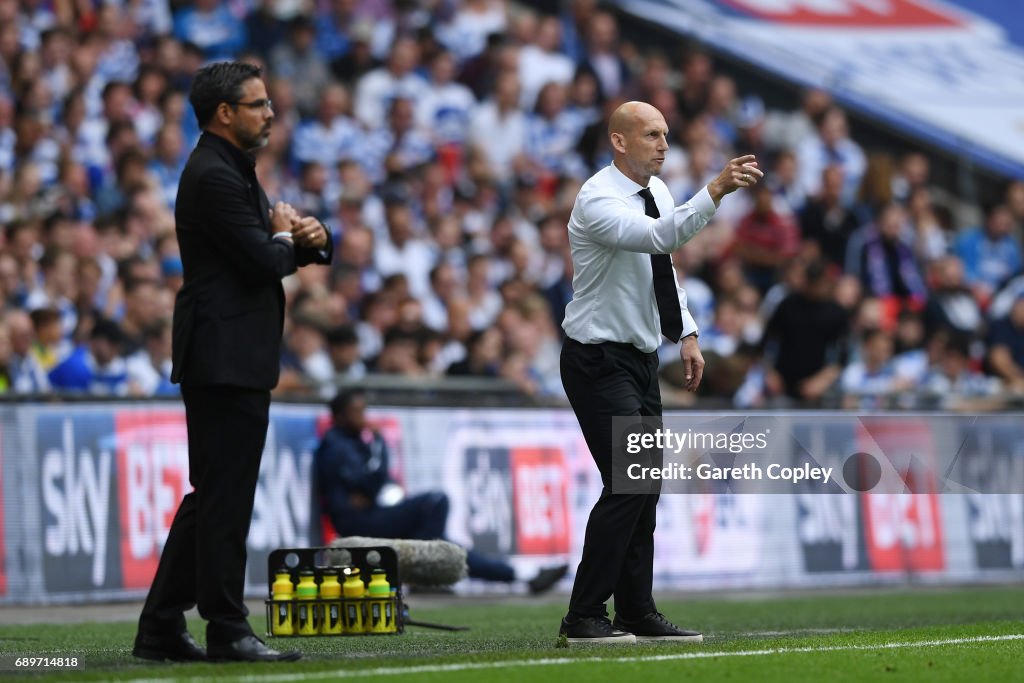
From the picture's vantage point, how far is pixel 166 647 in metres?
7.71

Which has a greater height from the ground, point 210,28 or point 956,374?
point 210,28

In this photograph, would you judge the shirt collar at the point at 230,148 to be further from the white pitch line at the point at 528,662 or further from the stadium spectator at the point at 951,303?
the stadium spectator at the point at 951,303

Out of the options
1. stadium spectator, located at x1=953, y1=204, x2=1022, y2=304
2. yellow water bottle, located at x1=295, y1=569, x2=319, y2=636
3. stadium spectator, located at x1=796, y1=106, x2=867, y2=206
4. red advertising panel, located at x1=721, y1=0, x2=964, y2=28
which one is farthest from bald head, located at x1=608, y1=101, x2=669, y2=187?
red advertising panel, located at x1=721, y1=0, x2=964, y2=28

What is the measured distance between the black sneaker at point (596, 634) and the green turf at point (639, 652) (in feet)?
0.42

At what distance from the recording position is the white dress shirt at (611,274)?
8.44 metres

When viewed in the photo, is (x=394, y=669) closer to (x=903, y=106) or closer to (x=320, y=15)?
(x=320, y=15)

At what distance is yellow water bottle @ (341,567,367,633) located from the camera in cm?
948

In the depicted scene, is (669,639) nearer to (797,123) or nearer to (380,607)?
(380,607)

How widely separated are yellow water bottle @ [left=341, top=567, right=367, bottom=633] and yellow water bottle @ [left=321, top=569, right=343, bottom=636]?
0.11ft

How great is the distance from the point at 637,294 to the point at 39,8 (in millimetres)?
10325

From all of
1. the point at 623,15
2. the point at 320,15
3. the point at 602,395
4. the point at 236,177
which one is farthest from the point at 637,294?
the point at 623,15

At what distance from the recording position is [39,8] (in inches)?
680

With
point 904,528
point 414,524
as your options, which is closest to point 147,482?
point 414,524

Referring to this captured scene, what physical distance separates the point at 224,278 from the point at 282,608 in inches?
96.0
